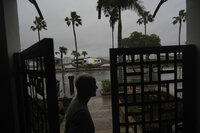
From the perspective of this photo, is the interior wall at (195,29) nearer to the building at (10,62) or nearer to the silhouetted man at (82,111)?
the building at (10,62)

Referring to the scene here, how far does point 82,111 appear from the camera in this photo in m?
1.50

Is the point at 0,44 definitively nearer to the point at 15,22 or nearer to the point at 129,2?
the point at 15,22

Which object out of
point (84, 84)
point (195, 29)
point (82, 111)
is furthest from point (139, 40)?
point (82, 111)

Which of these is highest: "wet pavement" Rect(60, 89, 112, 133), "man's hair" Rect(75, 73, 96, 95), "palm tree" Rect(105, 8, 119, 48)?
"palm tree" Rect(105, 8, 119, 48)

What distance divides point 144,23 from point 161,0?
695 inches

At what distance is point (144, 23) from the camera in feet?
63.2

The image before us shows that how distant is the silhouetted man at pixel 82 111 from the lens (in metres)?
1.46

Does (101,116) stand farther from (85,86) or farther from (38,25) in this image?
(38,25)

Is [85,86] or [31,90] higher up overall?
[85,86]

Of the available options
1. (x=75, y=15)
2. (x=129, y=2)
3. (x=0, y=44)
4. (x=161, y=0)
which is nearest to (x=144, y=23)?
(x=75, y=15)

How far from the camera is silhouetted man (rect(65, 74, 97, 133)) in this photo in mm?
1465

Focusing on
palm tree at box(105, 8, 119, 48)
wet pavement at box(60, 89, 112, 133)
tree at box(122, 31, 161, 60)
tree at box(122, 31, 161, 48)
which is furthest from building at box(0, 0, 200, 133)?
tree at box(122, 31, 161, 48)

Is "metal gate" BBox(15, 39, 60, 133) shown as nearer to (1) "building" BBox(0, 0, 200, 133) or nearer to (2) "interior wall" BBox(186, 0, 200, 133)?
(1) "building" BBox(0, 0, 200, 133)

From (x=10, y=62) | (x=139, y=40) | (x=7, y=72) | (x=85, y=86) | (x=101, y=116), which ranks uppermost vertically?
(x=139, y=40)
